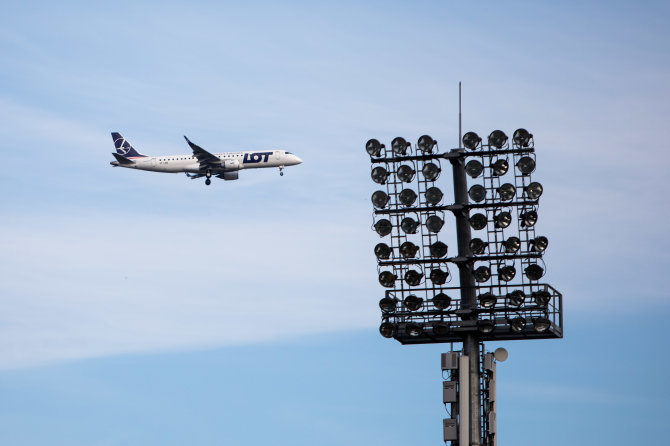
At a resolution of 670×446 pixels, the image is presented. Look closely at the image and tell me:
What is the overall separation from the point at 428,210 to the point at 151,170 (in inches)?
4097

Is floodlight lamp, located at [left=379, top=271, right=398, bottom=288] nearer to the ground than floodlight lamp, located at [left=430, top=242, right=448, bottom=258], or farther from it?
nearer to the ground

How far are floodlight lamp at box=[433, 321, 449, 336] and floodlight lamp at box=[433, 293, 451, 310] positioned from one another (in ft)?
2.45

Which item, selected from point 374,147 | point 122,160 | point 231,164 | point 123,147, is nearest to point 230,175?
point 231,164

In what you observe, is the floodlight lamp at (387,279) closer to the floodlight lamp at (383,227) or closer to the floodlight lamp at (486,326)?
the floodlight lamp at (383,227)

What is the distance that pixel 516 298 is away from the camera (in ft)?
144

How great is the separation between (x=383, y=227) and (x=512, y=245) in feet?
19.2

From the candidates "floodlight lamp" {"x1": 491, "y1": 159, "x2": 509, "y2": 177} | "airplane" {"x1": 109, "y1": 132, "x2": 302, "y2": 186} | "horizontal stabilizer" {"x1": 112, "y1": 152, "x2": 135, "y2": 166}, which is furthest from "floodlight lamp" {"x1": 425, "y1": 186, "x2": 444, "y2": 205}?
"horizontal stabilizer" {"x1": 112, "y1": 152, "x2": 135, "y2": 166}

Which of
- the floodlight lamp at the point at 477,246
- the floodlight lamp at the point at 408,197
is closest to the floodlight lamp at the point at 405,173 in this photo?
the floodlight lamp at the point at 408,197

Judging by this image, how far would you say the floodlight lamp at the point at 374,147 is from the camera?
47906 millimetres

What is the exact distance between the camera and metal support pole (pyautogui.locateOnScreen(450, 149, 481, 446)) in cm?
4341

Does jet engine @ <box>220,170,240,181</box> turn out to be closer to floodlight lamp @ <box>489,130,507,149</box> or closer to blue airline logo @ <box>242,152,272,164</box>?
blue airline logo @ <box>242,152,272,164</box>

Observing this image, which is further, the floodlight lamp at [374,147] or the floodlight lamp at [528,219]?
the floodlight lamp at [374,147]

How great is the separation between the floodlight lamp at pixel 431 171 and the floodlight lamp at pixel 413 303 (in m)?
5.56

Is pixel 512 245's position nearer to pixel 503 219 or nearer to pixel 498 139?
pixel 503 219
